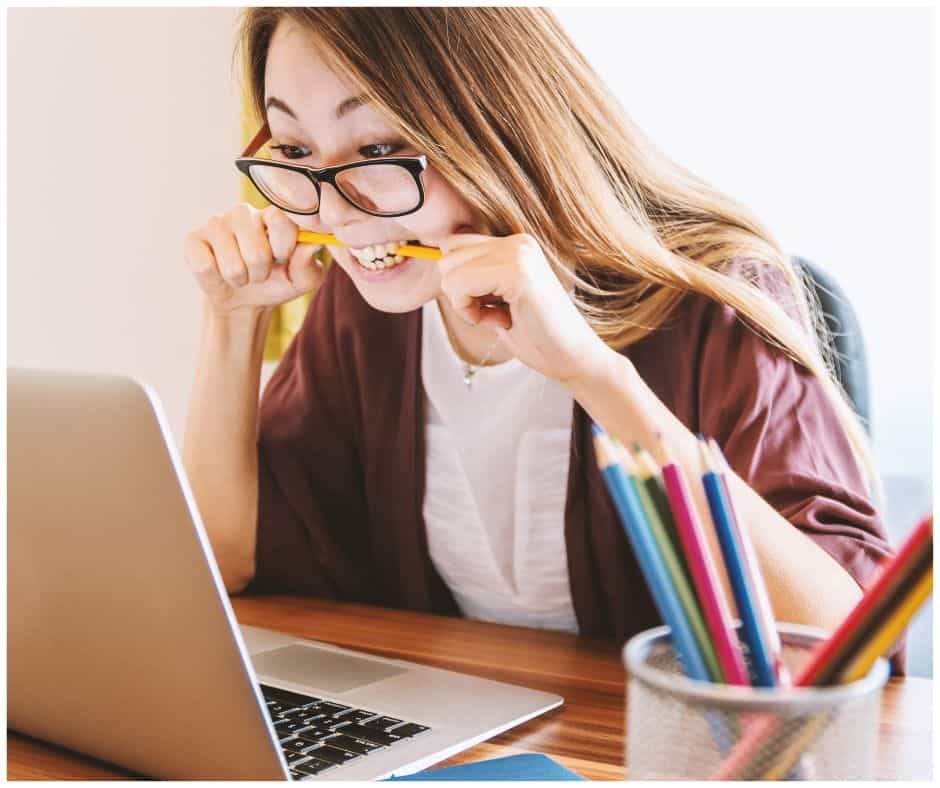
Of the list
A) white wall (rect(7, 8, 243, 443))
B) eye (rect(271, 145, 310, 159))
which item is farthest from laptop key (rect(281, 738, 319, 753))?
white wall (rect(7, 8, 243, 443))

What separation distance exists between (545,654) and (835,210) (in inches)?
44.9

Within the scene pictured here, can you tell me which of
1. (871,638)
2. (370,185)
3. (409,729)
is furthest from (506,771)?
(370,185)

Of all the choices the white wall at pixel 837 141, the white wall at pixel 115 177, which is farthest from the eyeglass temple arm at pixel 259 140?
the white wall at pixel 115 177

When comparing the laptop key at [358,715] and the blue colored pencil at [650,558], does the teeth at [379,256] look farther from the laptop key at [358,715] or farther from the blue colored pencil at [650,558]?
the blue colored pencil at [650,558]

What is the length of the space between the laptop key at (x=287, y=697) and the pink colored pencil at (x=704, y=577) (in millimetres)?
418

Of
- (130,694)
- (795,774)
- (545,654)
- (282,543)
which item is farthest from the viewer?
(282,543)

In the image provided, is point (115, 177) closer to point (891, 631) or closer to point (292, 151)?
point (292, 151)

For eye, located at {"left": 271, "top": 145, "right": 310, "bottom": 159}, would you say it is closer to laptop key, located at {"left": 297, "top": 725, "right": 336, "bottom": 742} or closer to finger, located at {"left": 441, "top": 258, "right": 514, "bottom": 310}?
finger, located at {"left": 441, "top": 258, "right": 514, "bottom": 310}

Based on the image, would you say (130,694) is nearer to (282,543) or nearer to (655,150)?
(282,543)

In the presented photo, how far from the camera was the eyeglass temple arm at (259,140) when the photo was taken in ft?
3.67

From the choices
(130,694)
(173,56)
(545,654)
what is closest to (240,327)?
(545,654)

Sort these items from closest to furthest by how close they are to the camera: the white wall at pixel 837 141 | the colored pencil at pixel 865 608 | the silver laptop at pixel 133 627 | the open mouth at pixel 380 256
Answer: the colored pencil at pixel 865 608
the silver laptop at pixel 133 627
the open mouth at pixel 380 256
the white wall at pixel 837 141

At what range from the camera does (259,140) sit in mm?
1134

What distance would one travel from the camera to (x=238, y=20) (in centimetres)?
113
